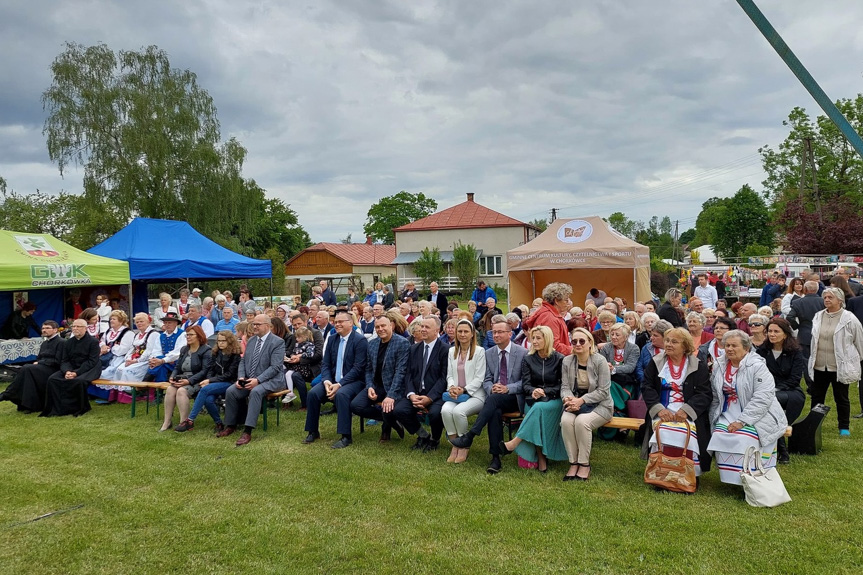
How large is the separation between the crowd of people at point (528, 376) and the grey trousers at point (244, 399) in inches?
0.6

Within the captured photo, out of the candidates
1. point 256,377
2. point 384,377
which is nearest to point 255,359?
point 256,377

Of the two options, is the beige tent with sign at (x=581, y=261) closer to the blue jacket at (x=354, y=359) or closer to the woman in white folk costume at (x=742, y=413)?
the blue jacket at (x=354, y=359)

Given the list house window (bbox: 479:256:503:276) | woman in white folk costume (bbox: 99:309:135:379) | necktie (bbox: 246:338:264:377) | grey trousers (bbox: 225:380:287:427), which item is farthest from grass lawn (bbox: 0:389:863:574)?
house window (bbox: 479:256:503:276)

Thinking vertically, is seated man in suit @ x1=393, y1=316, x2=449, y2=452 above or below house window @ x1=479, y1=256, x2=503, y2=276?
below

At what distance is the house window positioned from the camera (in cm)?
4081

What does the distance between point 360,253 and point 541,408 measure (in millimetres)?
48629

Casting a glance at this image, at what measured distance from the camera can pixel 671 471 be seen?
4195 millimetres

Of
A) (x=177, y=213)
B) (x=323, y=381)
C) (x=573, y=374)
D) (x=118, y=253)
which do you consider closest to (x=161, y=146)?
(x=177, y=213)

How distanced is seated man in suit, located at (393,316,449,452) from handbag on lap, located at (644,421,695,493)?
1.97 m

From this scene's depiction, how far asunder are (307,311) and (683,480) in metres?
7.74

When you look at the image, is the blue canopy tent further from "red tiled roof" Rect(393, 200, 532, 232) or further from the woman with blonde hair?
"red tiled roof" Rect(393, 200, 532, 232)

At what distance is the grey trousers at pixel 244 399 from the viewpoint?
6.04 m

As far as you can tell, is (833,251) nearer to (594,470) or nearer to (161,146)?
(594,470)

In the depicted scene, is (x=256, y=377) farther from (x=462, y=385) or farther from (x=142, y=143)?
(x=142, y=143)
